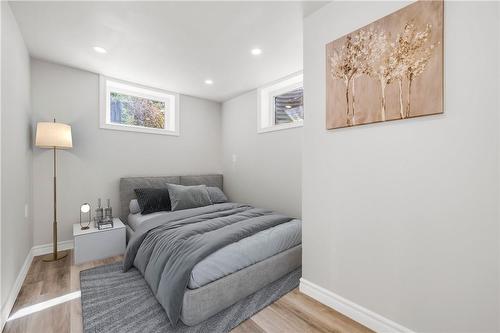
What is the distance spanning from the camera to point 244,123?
4.05 meters

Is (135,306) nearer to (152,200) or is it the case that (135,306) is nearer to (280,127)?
(152,200)

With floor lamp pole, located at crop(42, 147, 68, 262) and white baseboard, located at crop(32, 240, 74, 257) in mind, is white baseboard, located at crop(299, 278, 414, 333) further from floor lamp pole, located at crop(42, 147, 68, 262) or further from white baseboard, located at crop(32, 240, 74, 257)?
white baseboard, located at crop(32, 240, 74, 257)

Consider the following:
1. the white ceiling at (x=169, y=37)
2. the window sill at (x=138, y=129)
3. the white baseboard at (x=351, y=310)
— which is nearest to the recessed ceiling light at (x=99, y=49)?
the white ceiling at (x=169, y=37)

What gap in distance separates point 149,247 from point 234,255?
34.8 inches

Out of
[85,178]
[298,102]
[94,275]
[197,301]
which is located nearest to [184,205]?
[94,275]

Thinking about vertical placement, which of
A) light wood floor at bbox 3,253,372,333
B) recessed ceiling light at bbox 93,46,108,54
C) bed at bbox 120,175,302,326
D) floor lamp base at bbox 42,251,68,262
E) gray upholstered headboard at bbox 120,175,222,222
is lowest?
light wood floor at bbox 3,253,372,333

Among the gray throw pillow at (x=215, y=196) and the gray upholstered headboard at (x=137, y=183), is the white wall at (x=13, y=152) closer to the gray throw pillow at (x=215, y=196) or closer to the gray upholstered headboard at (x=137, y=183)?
the gray upholstered headboard at (x=137, y=183)

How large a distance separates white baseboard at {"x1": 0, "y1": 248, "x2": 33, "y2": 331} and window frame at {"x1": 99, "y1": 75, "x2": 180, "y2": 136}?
1.82m

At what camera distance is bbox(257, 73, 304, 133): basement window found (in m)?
3.34

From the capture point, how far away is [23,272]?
218cm

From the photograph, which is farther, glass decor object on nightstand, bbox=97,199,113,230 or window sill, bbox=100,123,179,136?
window sill, bbox=100,123,179,136

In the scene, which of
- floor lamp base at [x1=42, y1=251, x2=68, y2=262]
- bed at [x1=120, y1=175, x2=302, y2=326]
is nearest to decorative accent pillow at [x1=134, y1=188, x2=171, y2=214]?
bed at [x1=120, y1=175, x2=302, y2=326]

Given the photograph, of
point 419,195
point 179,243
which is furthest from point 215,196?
point 419,195

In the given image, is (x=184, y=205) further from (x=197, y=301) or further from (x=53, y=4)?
(x=53, y=4)
